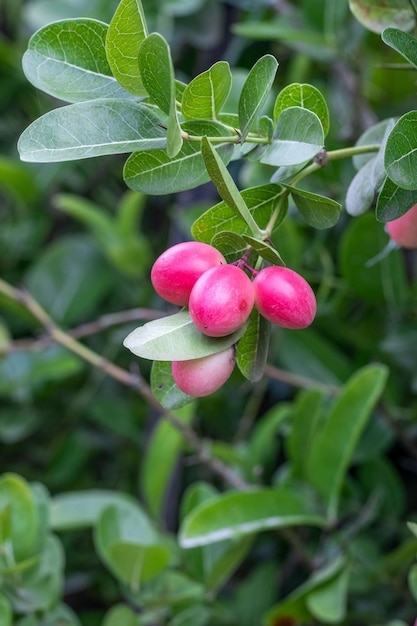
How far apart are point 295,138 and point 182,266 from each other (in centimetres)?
12

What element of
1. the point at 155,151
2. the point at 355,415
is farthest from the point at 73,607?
the point at 155,151

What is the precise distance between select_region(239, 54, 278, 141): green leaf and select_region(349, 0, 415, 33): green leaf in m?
0.18

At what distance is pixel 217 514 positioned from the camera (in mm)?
974

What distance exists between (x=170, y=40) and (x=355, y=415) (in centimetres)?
96

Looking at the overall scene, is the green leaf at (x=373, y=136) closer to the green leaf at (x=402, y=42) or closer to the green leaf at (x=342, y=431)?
the green leaf at (x=402, y=42)

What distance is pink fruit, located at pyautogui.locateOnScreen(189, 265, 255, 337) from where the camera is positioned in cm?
49

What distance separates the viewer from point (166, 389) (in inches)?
22.6

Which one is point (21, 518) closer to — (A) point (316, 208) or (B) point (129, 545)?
(B) point (129, 545)

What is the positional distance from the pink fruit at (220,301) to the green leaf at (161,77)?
80 millimetres

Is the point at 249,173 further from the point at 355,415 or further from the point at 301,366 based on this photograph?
the point at 355,415

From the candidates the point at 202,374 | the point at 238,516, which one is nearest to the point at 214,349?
the point at 202,374

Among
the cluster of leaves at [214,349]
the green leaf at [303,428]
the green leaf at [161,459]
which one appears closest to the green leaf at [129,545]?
the cluster of leaves at [214,349]

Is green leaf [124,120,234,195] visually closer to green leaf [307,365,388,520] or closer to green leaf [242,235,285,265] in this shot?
green leaf [242,235,285,265]

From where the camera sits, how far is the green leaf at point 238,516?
963 mm
